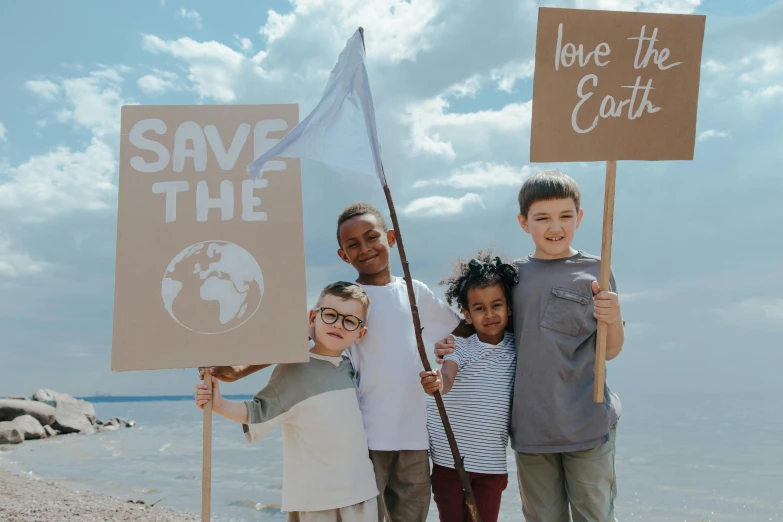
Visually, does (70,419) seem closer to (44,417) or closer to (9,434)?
(44,417)

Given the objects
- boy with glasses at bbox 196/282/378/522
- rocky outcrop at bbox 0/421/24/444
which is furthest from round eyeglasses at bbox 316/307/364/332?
rocky outcrop at bbox 0/421/24/444

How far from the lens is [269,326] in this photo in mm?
3000

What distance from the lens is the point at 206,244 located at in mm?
3014

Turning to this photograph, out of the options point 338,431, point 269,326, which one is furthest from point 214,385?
point 338,431

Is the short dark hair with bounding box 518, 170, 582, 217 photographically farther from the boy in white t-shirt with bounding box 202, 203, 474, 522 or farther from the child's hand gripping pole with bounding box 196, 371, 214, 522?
the child's hand gripping pole with bounding box 196, 371, 214, 522

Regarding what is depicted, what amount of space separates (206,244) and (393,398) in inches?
44.1

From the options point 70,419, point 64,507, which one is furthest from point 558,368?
point 70,419

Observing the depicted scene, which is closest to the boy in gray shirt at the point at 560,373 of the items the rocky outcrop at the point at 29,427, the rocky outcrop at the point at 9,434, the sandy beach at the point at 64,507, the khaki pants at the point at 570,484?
the khaki pants at the point at 570,484

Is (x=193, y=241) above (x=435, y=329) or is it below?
above

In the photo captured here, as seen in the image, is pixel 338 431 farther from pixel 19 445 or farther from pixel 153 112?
pixel 19 445

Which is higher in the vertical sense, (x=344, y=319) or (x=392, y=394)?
(x=344, y=319)

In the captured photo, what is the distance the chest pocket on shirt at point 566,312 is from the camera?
3.09m

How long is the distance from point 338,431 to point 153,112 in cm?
168

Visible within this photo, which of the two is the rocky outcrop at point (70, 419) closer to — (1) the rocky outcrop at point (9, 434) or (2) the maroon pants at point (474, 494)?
(1) the rocky outcrop at point (9, 434)
